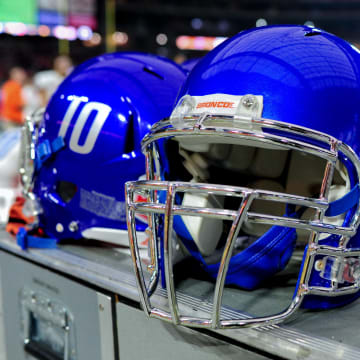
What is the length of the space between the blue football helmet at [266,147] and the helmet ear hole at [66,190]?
0.30 meters

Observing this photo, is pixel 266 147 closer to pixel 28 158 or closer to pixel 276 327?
pixel 276 327

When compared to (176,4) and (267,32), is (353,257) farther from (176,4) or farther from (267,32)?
(176,4)

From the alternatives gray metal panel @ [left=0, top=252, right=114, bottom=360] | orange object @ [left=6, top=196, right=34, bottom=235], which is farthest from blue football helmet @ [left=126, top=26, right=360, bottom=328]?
orange object @ [left=6, top=196, right=34, bottom=235]

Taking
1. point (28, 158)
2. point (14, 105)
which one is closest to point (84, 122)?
point (28, 158)

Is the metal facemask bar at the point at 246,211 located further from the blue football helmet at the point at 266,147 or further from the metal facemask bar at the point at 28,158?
the metal facemask bar at the point at 28,158

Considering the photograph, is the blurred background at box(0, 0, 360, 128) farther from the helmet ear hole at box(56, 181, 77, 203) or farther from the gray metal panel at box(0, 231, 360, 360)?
the gray metal panel at box(0, 231, 360, 360)

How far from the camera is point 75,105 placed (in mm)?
871

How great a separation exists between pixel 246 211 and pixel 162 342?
249 millimetres

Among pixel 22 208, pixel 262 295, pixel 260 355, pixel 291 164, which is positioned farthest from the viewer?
pixel 22 208

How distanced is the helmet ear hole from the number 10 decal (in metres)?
0.10

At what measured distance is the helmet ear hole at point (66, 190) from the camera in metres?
0.93

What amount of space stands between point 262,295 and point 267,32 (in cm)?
37

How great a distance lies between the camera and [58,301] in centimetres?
82

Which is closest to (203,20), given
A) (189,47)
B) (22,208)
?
(189,47)
